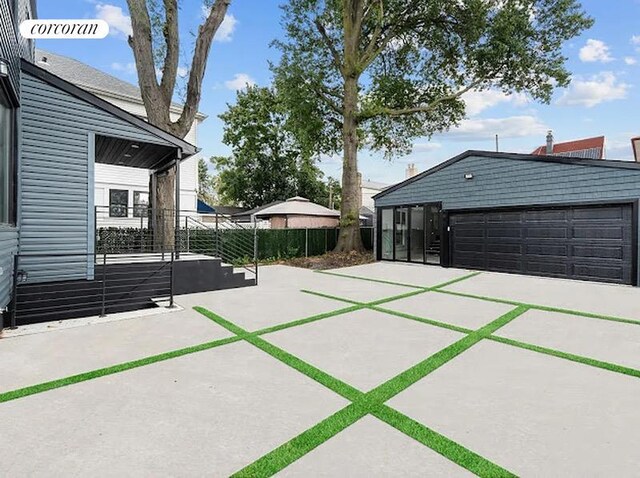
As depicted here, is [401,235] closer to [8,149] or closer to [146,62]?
[146,62]

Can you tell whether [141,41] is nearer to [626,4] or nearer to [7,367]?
[7,367]

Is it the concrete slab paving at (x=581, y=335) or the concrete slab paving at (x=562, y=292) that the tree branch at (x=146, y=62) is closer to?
the concrete slab paving at (x=562, y=292)

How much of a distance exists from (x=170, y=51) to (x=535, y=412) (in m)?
9.80

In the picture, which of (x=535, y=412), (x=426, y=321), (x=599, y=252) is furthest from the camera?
(x=599, y=252)

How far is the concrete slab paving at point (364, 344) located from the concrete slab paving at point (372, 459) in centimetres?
68

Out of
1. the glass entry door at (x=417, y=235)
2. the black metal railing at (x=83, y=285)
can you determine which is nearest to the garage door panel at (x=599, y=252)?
the glass entry door at (x=417, y=235)

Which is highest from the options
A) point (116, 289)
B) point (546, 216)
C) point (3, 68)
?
point (3, 68)

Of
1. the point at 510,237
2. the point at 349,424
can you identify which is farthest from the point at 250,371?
the point at 510,237

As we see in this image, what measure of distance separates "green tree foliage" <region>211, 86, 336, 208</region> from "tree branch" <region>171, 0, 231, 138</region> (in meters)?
17.4

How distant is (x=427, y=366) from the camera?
321 cm

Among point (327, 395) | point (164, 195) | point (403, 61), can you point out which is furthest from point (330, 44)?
point (327, 395)

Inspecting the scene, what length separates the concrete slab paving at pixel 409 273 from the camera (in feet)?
28.1

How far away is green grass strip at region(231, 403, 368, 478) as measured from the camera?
179 centimetres

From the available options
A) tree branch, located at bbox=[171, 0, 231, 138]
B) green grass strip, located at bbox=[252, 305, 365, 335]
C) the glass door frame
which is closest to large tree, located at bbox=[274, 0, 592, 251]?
the glass door frame
